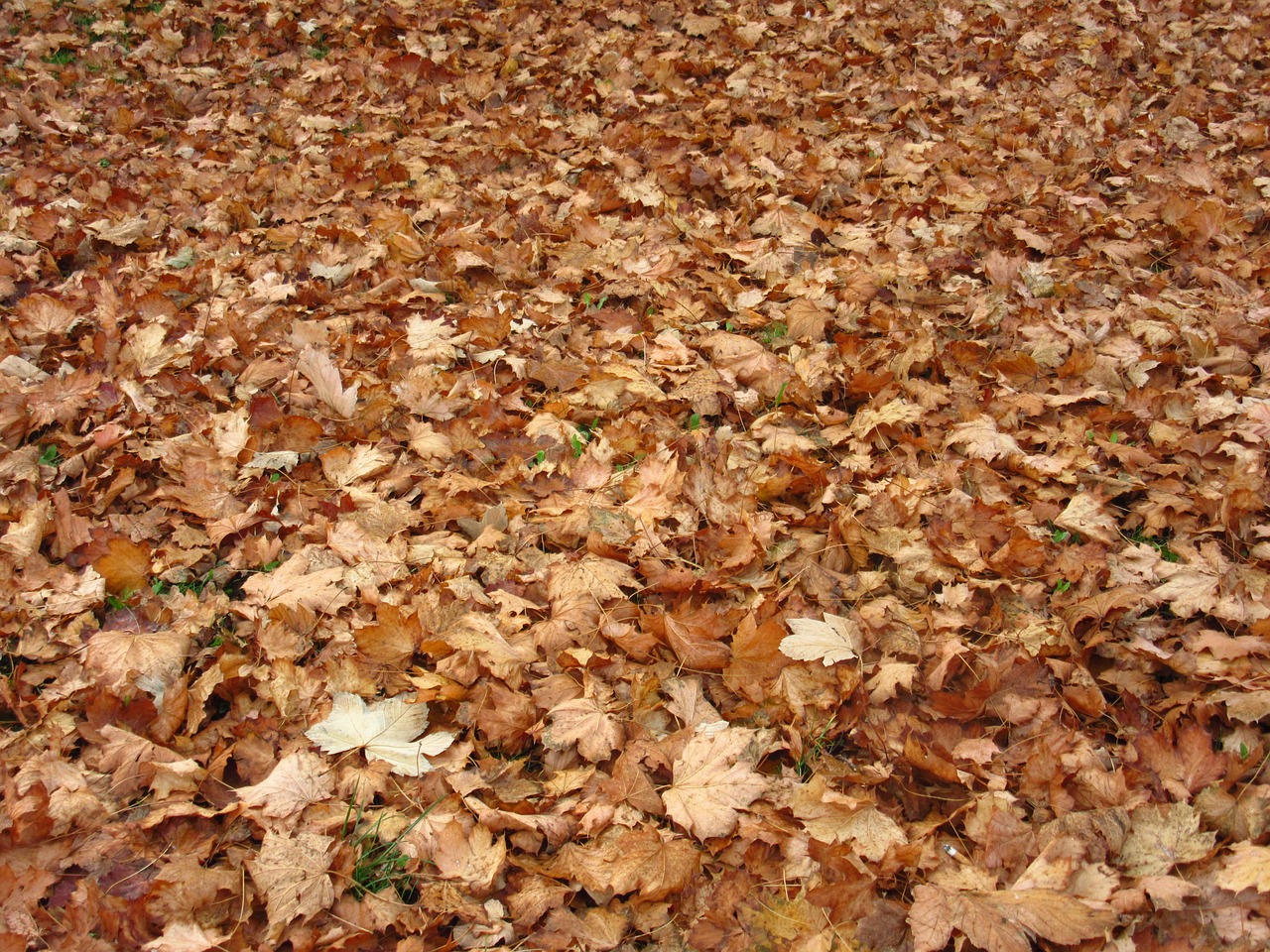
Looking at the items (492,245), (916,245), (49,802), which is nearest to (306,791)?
(49,802)

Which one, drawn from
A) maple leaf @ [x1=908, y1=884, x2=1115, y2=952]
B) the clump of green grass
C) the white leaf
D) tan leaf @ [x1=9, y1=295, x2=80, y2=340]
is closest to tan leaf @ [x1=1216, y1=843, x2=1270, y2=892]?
maple leaf @ [x1=908, y1=884, x2=1115, y2=952]

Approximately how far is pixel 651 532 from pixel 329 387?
1.42 m

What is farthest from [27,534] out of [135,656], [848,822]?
[848,822]

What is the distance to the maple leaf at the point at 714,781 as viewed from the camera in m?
1.90

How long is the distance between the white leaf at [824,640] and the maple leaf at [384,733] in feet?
3.03

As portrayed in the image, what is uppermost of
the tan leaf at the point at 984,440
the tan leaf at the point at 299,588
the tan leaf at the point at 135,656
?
the tan leaf at the point at 984,440

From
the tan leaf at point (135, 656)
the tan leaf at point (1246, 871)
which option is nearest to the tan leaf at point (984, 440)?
the tan leaf at point (1246, 871)

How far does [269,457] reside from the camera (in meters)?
2.92

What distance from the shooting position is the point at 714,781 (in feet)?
6.45

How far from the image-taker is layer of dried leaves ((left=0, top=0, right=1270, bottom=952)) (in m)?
1.83

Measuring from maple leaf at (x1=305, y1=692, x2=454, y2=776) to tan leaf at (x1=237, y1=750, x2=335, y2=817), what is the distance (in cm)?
6

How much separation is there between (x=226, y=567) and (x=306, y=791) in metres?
0.94

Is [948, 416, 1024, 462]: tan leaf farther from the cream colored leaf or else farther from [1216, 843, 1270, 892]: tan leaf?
the cream colored leaf

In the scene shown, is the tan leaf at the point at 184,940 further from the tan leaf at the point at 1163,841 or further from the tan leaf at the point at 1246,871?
the tan leaf at the point at 1246,871
